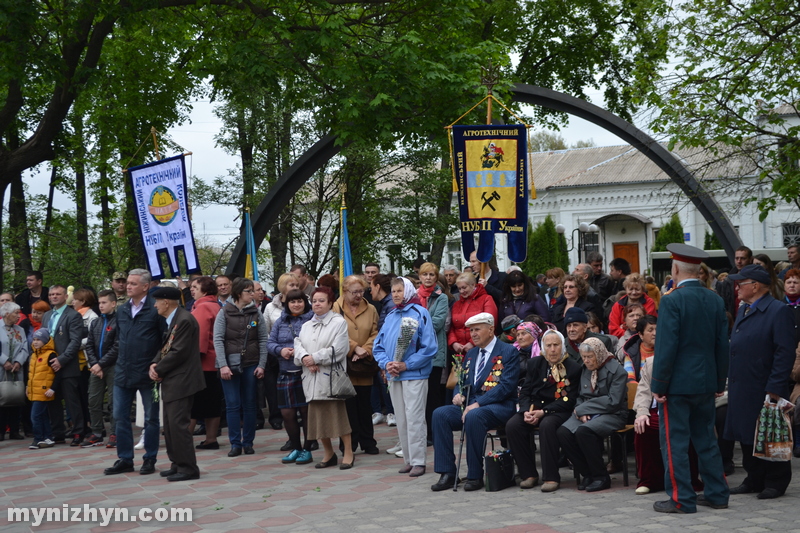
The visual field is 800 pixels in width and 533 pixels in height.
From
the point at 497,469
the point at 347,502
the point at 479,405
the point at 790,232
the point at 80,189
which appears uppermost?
the point at 80,189

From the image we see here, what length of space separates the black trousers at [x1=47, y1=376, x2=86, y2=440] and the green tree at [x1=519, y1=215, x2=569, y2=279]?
3603 cm

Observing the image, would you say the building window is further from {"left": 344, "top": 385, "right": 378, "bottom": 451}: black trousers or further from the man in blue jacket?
the man in blue jacket

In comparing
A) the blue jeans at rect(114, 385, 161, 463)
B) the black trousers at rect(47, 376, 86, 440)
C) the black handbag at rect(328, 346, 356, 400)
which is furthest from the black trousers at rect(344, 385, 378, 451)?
the black trousers at rect(47, 376, 86, 440)

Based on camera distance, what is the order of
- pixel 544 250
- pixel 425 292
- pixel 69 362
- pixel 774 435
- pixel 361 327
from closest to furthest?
pixel 774 435, pixel 361 327, pixel 425 292, pixel 69 362, pixel 544 250

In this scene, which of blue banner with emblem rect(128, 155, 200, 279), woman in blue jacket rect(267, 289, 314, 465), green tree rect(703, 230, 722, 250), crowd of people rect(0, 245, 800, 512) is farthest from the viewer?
green tree rect(703, 230, 722, 250)

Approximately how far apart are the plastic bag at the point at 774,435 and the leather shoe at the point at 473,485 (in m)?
2.43

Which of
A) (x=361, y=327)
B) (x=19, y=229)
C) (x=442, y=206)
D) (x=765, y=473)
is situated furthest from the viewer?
(x=442, y=206)

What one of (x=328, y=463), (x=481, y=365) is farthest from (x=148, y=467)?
(x=481, y=365)

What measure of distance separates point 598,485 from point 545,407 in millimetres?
855

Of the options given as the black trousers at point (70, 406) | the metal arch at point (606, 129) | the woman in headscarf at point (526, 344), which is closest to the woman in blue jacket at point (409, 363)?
the woman in headscarf at point (526, 344)

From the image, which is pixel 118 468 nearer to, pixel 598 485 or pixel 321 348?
pixel 321 348

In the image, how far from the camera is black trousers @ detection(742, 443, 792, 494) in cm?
700

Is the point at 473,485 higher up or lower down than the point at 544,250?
lower down

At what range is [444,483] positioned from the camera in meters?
7.99
